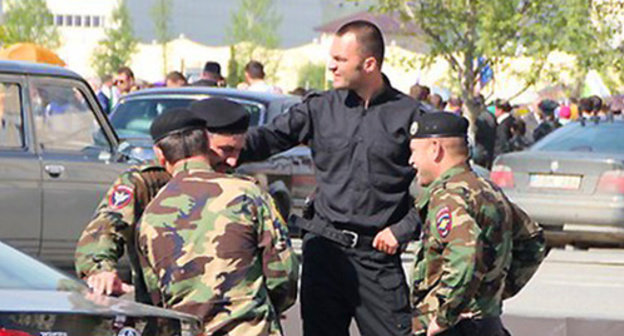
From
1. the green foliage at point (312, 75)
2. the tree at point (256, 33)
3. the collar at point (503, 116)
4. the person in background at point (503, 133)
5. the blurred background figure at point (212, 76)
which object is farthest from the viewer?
the green foliage at point (312, 75)

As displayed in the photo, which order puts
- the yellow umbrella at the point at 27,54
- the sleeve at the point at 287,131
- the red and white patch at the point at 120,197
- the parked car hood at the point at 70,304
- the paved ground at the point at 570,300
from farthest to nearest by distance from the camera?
the yellow umbrella at the point at 27,54 < the paved ground at the point at 570,300 < the sleeve at the point at 287,131 < the red and white patch at the point at 120,197 < the parked car hood at the point at 70,304

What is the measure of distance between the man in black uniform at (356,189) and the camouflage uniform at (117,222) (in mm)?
827

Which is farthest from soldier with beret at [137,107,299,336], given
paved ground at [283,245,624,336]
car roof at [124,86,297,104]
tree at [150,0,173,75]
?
tree at [150,0,173,75]

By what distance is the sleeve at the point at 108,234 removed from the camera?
5.80 m

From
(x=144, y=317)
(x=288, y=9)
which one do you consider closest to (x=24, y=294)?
(x=144, y=317)

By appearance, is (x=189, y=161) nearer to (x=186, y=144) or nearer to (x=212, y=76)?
(x=186, y=144)

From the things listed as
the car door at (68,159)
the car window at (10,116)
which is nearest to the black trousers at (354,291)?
the car door at (68,159)

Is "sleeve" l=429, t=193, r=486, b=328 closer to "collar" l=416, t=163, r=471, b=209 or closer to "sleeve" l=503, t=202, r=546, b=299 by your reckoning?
"collar" l=416, t=163, r=471, b=209

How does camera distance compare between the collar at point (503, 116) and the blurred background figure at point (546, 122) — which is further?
the collar at point (503, 116)

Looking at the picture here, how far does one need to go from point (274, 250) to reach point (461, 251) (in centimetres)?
78

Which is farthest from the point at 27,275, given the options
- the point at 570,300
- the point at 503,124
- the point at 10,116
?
the point at 503,124

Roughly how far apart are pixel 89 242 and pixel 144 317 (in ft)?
2.70

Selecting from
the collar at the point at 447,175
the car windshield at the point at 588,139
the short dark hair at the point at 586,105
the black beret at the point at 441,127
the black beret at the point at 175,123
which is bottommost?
the short dark hair at the point at 586,105

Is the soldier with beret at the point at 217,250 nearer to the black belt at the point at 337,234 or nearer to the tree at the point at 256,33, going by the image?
the black belt at the point at 337,234
